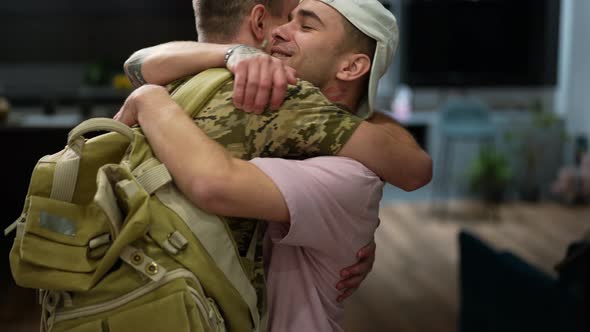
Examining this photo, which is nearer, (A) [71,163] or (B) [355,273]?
(A) [71,163]

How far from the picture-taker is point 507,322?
3.14 meters

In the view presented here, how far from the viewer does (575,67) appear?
7.50 meters

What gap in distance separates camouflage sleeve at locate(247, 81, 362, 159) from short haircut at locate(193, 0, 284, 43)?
0.21m

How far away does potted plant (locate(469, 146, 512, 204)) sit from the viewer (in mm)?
6961

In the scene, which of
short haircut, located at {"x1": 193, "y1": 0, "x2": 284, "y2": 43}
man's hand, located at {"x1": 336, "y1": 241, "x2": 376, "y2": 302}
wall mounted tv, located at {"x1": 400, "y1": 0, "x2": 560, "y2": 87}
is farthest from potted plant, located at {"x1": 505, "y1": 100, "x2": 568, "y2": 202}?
short haircut, located at {"x1": 193, "y1": 0, "x2": 284, "y2": 43}

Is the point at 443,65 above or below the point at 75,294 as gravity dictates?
below

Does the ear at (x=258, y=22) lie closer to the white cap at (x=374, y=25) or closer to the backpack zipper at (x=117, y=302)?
the white cap at (x=374, y=25)

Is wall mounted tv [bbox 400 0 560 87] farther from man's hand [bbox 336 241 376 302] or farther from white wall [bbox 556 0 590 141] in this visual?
man's hand [bbox 336 241 376 302]

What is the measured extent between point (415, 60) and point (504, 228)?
198cm

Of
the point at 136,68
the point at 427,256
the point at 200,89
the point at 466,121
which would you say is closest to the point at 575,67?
the point at 466,121

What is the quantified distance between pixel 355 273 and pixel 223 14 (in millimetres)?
486

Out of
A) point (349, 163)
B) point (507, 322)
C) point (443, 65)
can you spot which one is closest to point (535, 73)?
point (443, 65)

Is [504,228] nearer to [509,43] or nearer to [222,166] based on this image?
[509,43]

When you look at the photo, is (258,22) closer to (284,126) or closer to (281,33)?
(281,33)
